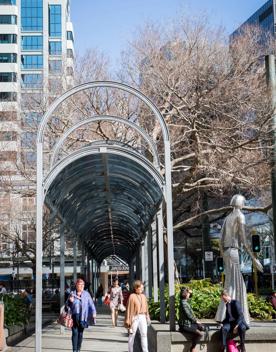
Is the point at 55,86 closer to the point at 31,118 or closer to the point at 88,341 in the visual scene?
the point at 31,118

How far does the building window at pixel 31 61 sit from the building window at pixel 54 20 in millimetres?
4375

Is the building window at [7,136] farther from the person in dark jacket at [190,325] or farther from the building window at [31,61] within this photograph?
the building window at [31,61]

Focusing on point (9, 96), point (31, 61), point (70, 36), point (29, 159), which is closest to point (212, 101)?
point (29, 159)

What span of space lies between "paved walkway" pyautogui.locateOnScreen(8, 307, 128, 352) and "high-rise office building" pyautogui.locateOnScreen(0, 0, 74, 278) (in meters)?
8.12

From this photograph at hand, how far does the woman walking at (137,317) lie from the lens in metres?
11.1

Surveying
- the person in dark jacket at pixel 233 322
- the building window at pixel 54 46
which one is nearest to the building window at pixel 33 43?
the building window at pixel 54 46

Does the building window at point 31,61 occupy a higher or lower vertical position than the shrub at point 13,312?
higher

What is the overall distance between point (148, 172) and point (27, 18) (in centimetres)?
8673

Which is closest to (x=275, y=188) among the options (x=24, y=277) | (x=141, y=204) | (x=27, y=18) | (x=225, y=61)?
(x=141, y=204)

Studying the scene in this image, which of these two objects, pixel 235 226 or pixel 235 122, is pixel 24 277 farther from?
pixel 235 226

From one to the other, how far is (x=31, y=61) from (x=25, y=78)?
6.77 metres

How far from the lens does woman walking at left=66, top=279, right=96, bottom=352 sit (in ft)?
38.0

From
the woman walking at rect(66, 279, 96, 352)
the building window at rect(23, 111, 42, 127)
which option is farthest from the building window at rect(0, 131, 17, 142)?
the woman walking at rect(66, 279, 96, 352)

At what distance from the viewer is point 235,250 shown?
11492mm
